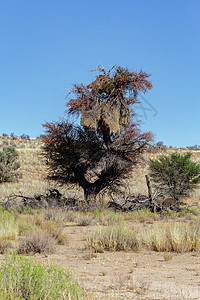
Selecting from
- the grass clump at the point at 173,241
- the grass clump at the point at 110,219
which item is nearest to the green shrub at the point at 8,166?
the grass clump at the point at 110,219

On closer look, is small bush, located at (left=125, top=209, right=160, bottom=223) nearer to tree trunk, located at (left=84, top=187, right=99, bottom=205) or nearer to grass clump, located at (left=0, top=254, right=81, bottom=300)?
tree trunk, located at (left=84, top=187, right=99, bottom=205)

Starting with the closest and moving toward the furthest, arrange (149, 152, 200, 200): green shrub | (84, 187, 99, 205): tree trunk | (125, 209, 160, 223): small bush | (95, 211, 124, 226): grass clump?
(95, 211, 124, 226): grass clump, (125, 209, 160, 223): small bush, (84, 187, 99, 205): tree trunk, (149, 152, 200, 200): green shrub

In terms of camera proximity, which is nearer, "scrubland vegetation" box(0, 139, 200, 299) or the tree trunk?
"scrubland vegetation" box(0, 139, 200, 299)

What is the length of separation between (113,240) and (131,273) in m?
2.53

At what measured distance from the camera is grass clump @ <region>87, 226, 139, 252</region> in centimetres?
888

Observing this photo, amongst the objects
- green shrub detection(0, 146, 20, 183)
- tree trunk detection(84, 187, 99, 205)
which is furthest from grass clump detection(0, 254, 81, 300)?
green shrub detection(0, 146, 20, 183)

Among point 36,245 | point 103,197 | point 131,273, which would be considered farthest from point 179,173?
point 131,273

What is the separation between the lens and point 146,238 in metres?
9.21

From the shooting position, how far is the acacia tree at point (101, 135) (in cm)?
1705

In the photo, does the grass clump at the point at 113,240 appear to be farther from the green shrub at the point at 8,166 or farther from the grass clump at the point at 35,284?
the green shrub at the point at 8,166

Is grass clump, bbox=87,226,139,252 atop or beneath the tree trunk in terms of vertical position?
beneath

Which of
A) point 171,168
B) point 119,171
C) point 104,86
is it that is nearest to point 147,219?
point 119,171

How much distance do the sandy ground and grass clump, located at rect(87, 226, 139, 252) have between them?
25cm

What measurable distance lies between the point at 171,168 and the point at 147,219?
12691 millimetres
